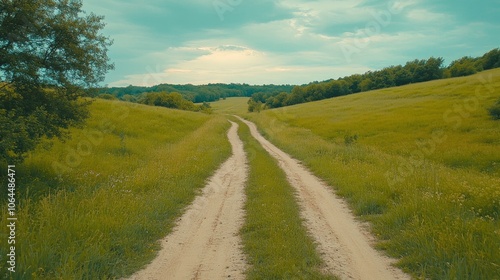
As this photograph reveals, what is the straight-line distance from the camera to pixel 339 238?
27.4 feet

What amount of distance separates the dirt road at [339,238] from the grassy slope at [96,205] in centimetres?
385

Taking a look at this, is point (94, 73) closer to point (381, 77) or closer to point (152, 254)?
point (152, 254)

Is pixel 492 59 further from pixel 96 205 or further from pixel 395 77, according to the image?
pixel 96 205

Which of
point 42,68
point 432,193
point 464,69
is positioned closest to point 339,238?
point 432,193

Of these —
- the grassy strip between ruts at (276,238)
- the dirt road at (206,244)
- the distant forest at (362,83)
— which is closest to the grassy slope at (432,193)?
the grassy strip between ruts at (276,238)

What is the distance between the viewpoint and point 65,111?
1223 cm

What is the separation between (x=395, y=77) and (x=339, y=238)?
106m

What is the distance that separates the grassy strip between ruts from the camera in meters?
6.27

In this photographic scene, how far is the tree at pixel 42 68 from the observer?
10039 millimetres

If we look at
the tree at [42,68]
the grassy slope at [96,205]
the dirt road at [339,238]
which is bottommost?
the dirt road at [339,238]

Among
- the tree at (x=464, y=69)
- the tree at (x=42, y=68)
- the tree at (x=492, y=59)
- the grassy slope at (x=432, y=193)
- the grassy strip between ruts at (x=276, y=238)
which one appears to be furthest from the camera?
the tree at (x=492, y=59)

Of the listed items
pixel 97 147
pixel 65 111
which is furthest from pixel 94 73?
pixel 97 147

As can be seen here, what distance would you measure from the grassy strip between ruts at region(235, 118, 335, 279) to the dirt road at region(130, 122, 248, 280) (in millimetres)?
303

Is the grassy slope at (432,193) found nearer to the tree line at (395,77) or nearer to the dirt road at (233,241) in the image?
the dirt road at (233,241)
